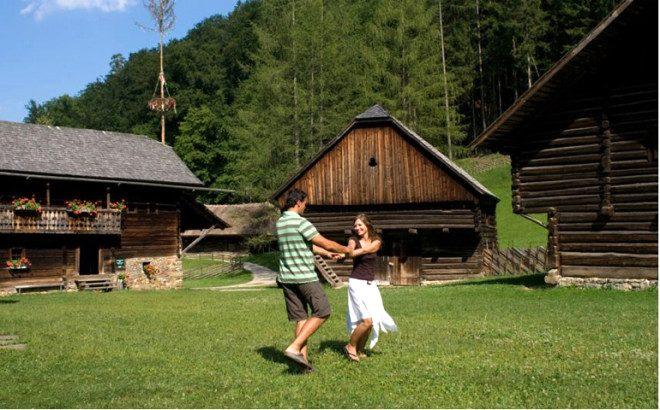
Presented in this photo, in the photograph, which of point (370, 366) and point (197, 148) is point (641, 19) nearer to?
point (370, 366)

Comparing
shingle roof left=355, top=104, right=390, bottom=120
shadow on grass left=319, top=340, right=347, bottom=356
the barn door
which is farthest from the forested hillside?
shadow on grass left=319, top=340, right=347, bottom=356

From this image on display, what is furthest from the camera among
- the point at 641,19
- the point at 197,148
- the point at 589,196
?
the point at 197,148

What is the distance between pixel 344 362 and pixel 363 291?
96 centimetres

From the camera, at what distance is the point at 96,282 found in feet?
106

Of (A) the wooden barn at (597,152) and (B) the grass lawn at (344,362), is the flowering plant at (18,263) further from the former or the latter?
(A) the wooden barn at (597,152)

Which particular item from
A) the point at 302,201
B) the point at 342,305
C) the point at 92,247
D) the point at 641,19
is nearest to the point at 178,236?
the point at 92,247

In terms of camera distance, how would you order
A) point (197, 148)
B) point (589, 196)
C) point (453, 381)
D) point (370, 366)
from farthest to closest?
point (197, 148)
point (589, 196)
point (370, 366)
point (453, 381)

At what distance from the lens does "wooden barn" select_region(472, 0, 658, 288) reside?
19.4 m

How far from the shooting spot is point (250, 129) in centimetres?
4572

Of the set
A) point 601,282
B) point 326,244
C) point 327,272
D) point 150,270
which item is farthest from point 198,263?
point 326,244

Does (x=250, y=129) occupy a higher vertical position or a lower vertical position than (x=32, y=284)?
higher

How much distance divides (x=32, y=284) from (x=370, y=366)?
87.8 feet

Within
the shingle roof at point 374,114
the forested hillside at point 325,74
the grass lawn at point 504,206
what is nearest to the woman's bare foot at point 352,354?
the shingle roof at point 374,114

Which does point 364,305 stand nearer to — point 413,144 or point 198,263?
point 413,144
